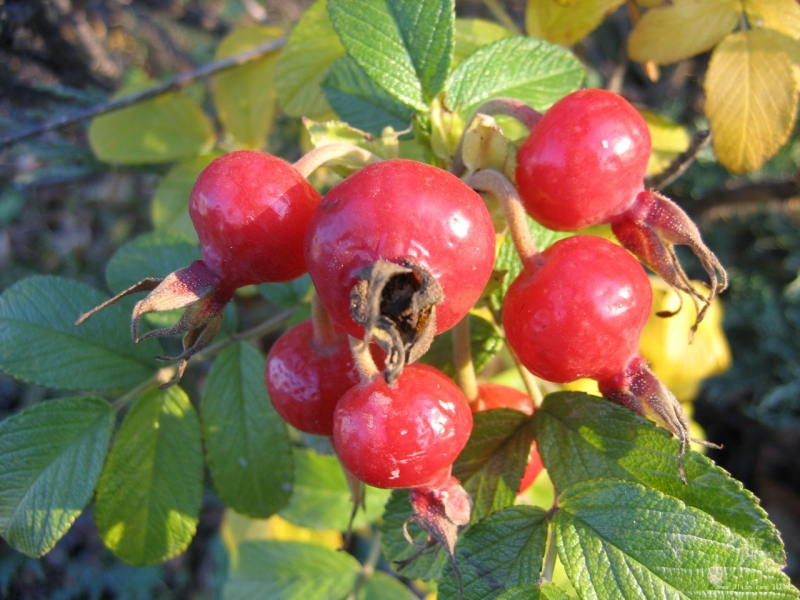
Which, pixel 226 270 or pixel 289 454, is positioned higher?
pixel 226 270

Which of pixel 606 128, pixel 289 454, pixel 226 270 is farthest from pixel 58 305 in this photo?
pixel 606 128

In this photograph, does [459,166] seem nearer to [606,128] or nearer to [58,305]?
[606,128]


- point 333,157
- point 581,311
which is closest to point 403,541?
point 581,311

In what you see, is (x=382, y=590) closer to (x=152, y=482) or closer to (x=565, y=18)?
(x=152, y=482)

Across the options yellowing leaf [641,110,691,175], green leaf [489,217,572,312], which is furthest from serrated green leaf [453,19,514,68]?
green leaf [489,217,572,312]

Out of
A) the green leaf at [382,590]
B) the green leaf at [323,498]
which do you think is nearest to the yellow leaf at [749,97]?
the green leaf at [323,498]

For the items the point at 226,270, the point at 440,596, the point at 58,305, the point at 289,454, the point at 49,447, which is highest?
the point at 226,270

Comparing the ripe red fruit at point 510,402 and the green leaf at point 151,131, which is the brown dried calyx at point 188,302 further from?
the green leaf at point 151,131
